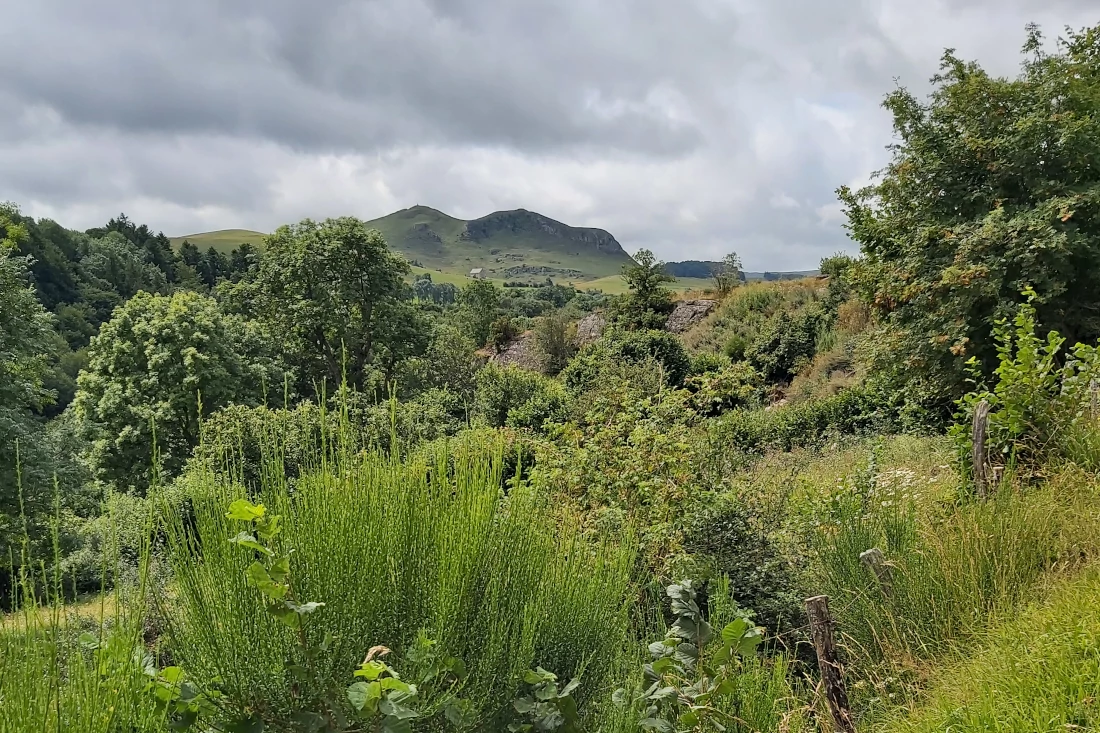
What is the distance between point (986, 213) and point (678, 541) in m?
6.26

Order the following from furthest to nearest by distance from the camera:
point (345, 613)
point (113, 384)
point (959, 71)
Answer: point (113, 384) → point (959, 71) → point (345, 613)

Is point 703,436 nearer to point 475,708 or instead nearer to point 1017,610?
point 1017,610

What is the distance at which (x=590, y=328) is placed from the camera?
28.5m

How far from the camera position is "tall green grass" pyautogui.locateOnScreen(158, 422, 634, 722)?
172 centimetres

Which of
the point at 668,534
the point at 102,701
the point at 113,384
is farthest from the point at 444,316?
the point at 102,701

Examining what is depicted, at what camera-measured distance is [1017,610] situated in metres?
2.90

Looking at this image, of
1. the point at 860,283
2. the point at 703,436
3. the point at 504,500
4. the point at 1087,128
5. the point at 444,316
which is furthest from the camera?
the point at 444,316

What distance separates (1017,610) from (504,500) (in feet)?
8.38

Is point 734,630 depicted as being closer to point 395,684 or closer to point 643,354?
point 395,684

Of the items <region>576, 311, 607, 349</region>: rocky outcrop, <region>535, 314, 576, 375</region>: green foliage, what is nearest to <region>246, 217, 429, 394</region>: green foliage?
<region>535, 314, 576, 375</region>: green foliage

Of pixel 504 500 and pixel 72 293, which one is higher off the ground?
pixel 72 293

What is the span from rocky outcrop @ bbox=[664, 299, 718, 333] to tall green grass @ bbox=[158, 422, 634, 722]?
77.8 feet

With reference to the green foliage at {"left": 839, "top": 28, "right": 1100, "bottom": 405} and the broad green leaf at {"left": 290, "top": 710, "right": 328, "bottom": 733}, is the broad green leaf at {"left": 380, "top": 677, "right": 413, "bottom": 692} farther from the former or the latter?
the green foliage at {"left": 839, "top": 28, "right": 1100, "bottom": 405}

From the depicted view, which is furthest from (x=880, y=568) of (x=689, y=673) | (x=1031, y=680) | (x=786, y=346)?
(x=786, y=346)
